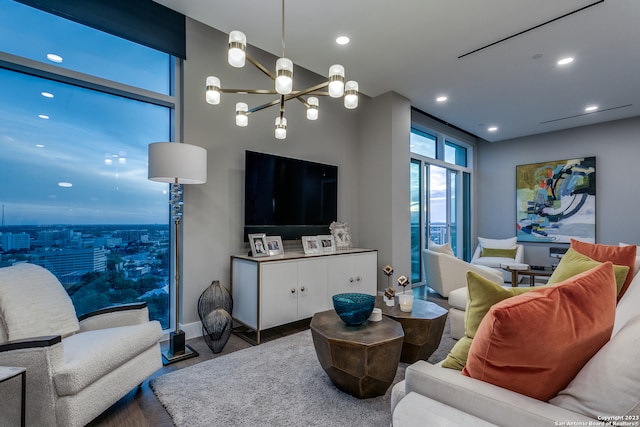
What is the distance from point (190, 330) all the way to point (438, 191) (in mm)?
4945

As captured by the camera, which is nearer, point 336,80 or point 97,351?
point 97,351

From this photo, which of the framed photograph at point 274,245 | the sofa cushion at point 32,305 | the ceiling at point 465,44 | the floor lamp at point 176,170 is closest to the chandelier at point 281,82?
the floor lamp at point 176,170

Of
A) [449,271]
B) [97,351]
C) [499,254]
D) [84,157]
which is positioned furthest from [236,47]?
[499,254]

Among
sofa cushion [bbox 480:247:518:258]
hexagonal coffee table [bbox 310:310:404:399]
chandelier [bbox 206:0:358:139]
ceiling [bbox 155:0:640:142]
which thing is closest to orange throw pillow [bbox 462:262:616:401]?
hexagonal coffee table [bbox 310:310:404:399]

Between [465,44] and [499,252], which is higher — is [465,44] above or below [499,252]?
above

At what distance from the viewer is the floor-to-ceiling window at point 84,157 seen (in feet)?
7.83

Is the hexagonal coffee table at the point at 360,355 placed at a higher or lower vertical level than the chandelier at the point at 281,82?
lower

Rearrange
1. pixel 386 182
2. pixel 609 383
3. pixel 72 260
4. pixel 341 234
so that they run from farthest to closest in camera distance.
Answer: pixel 386 182, pixel 341 234, pixel 72 260, pixel 609 383

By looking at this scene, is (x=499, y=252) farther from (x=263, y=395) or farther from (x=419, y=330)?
(x=263, y=395)

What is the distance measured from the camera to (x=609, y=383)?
842 millimetres

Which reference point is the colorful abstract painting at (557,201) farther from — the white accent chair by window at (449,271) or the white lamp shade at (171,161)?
the white lamp shade at (171,161)

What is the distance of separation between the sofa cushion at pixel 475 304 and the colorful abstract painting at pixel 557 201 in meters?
5.93

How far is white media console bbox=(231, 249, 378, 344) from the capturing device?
9.78 ft

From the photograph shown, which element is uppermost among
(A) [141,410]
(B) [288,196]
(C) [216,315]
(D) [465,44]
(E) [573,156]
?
(D) [465,44]
